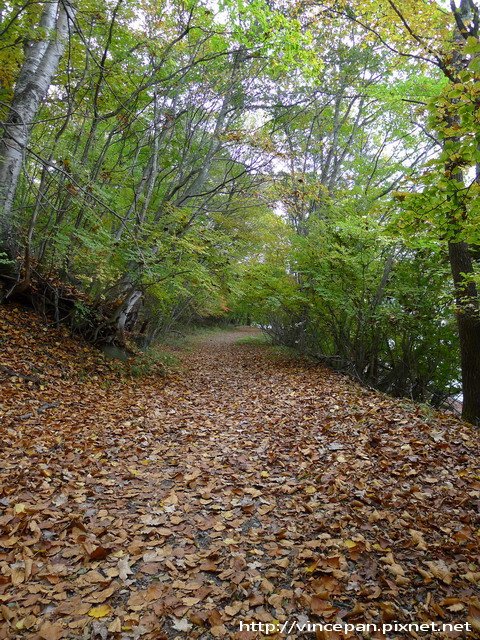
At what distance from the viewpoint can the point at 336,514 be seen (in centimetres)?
331

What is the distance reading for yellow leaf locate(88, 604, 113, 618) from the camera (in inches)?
93.2

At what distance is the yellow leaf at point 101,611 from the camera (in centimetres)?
237

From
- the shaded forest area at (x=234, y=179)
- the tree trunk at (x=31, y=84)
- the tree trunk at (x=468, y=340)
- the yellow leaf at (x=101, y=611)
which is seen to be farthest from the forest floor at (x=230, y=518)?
the tree trunk at (x=31, y=84)

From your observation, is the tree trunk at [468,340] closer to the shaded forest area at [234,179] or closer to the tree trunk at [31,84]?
the shaded forest area at [234,179]

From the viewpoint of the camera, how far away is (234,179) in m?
8.21

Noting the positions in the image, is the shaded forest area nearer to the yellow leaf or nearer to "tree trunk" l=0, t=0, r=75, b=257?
"tree trunk" l=0, t=0, r=75, b=257

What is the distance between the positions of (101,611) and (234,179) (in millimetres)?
7888

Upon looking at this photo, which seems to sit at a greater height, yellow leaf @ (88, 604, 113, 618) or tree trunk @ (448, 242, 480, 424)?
tree trunk @ (448, 242, 480, 424)

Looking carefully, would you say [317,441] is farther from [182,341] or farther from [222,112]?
[182,341]

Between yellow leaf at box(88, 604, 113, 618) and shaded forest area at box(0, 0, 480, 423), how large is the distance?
4085 mm

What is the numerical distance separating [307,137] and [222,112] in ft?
20.2

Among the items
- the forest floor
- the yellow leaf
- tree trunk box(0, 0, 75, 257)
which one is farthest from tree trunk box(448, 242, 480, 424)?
tree trunk box(0, 0, 75, 257)

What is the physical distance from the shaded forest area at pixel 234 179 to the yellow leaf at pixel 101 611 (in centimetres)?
408

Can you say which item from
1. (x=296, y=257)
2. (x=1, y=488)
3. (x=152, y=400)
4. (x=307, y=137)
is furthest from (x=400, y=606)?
(x=307, y=137)
